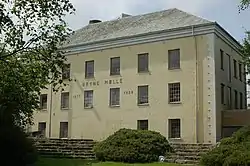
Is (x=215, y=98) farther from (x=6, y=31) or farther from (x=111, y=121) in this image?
(x=6, y=31)

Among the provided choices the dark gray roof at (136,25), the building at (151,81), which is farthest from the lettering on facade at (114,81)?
the dark gray roof at (136,25)

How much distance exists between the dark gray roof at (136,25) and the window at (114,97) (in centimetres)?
468

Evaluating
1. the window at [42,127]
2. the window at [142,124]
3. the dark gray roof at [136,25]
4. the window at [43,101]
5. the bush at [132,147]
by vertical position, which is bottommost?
the bush at [132,147]

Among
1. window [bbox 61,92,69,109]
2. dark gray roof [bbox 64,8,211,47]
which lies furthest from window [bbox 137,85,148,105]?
window [bbox 61,92,69,109]

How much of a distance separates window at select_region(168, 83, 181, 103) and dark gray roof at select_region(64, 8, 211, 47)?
4760mm

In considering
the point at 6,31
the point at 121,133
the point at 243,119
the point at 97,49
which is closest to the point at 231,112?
the point at 243,119

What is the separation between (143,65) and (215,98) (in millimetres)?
6899

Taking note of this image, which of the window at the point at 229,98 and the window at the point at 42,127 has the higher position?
the window at the point at 229,98

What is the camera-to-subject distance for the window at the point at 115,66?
3744 cm

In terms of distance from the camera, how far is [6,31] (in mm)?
18250

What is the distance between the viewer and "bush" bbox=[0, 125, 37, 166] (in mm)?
19031

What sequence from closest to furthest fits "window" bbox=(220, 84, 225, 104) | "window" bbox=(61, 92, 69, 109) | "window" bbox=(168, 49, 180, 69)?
"window" bbox=(168, 49, 180, 69) < "window" bbox=(220, 84, 225, 104) < "window" bbox=(61, 92, 69, 109)

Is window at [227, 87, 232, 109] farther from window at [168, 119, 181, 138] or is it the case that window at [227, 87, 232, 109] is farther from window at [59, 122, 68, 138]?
window at [59, 122, 68, 138]

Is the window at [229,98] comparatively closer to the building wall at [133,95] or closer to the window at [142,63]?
the building wall at [133,95]
